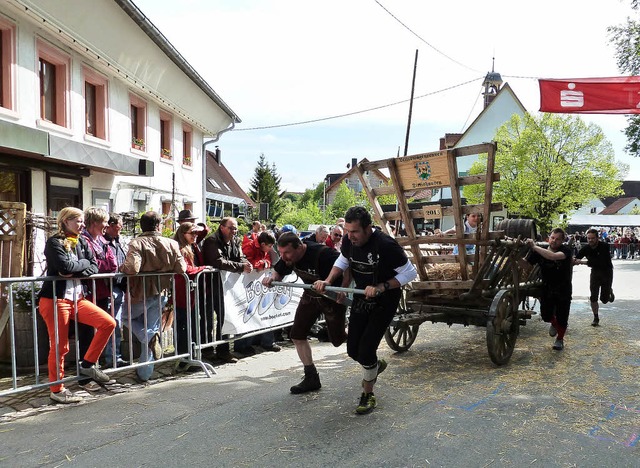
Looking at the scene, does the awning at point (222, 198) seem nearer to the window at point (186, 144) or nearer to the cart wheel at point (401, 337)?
the window at point (186, 144)

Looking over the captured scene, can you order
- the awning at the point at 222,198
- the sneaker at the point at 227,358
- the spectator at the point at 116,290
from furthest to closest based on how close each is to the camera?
the awning at the point at 222,198
the sneaker at the point at 227,358
the spectator at the point at 116,290

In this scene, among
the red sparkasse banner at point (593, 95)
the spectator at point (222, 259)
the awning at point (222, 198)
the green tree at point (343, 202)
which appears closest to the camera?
the spectator at point (222, 259)

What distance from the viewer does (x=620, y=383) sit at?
542 cm

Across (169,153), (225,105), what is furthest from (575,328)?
(225,105)

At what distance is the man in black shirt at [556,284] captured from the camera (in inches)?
277

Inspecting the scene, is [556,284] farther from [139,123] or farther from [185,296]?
[139,123]

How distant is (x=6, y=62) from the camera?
9.39 m

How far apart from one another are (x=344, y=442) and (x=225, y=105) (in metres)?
17.5

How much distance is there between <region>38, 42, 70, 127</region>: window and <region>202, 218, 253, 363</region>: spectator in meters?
6.67

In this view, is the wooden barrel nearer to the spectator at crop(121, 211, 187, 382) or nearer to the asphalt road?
the asphalt road

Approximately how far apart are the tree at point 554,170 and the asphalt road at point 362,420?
76.5 ft

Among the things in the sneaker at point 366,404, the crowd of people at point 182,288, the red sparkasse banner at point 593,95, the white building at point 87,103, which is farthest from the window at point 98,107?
the sneaker at point 366,404

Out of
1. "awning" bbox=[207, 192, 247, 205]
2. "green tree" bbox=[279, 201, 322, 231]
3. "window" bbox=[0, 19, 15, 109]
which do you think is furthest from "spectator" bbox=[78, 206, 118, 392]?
"green tree" bbox=[279, 201, 322, 231]

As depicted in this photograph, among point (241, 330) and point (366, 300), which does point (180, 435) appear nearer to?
point (366, 300)
